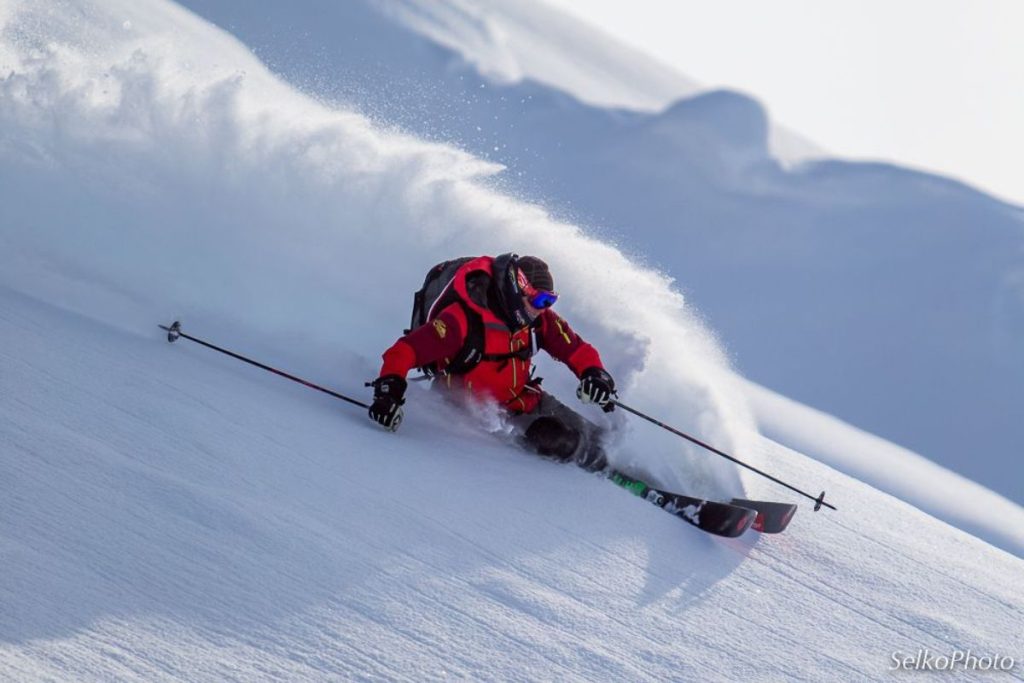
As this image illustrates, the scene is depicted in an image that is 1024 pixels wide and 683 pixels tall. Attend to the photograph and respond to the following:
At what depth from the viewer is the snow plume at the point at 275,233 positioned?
6430 millimetres

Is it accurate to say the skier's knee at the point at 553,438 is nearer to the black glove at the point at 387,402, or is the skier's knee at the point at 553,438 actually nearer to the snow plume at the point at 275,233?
the snow plume at the point at 275,233

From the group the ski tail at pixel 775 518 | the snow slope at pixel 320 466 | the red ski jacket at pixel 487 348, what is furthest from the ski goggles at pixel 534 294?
the ski tail at pixel 775 518

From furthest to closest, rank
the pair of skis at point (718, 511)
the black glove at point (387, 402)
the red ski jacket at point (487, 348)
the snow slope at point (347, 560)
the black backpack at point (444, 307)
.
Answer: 1. the black backpack at point (444, 307)
2. the red ski jacket at point (487, 348)
3. the black glove at point (387, 402)
4. the pair of skis at point (718, 511)
5. the snow slope at point (347, 560)

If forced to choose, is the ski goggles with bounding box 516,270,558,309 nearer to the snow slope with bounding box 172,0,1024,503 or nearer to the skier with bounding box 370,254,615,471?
the skier with bounding box 370,254,615,471

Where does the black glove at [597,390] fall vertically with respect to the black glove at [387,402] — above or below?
above

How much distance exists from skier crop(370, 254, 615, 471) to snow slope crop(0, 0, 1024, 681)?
21 cm

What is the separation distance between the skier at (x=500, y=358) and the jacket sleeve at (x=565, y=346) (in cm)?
2

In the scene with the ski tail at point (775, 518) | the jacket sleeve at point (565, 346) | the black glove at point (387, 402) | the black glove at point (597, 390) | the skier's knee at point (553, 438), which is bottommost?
the black glove at point (387, 402)

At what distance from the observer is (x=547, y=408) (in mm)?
6223

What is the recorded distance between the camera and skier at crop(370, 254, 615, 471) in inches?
217

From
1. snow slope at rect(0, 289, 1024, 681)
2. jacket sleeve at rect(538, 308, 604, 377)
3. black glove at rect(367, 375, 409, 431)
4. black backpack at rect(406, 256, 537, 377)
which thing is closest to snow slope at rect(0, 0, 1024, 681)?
snow slope at rect(0, 289, 1024, 681)

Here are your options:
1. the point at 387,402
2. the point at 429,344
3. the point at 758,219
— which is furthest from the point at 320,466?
the point at 758,219

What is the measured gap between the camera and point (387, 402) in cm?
531

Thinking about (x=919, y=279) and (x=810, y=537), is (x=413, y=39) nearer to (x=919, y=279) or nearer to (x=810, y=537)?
(x=919, y=279)
